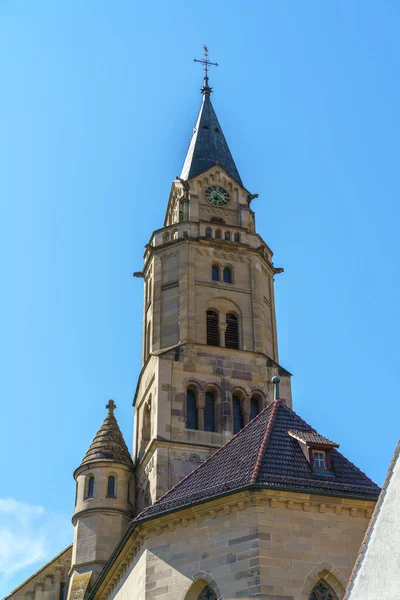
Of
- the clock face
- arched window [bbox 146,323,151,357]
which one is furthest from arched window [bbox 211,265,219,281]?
the clock face

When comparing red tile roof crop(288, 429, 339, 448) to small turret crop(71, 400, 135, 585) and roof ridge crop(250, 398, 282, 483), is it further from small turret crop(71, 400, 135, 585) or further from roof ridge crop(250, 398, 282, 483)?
small turret crop(71, 400, 135, 585)

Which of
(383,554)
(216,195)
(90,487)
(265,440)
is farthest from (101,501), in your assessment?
(383,554)

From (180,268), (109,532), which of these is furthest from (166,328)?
(109,532)

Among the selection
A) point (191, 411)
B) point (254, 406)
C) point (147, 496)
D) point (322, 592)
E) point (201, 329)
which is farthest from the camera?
point (201, 329)

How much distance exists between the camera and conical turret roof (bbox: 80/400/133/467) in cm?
3491

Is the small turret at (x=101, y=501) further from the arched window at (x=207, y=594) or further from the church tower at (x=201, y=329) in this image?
the arched window at (x=207, y=594)

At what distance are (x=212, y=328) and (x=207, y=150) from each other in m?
11.0

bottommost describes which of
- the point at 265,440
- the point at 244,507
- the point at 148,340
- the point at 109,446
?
the point at 244,507

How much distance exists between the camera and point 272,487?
1916 cm

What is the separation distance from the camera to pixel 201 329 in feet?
122

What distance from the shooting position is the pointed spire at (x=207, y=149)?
144 ft

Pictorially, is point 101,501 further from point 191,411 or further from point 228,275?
point 228,275

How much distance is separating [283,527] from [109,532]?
50.9 ft

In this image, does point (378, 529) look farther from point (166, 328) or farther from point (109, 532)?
point (166, 328)
